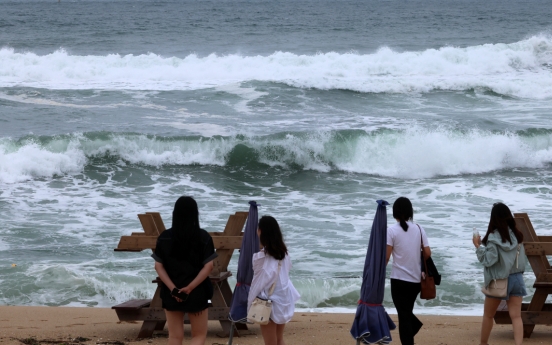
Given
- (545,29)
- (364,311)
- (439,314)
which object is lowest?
(439,314)

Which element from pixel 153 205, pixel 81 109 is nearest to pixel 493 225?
pixel 153 205

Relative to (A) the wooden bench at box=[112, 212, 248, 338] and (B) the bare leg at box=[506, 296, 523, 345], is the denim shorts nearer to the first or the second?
(B) the bare leg at box=[506, 296, 523, 345]

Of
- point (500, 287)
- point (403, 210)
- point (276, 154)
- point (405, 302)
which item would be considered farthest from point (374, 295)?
point (276, 154)

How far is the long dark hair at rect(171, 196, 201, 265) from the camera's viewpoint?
4.71 m

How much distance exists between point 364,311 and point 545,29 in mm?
51647

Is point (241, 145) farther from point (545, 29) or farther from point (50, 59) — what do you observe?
point (545, 29)

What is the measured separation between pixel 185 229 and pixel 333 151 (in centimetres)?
1396

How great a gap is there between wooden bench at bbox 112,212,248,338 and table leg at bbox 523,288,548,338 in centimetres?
259

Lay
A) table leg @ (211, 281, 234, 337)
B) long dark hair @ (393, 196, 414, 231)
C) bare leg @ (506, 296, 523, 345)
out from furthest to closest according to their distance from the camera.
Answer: table leg @ (211, 281, 234, 337) < bare leg @ (506, 296, 523, 345) < long dark hair @ (393, 196, 414, 231)

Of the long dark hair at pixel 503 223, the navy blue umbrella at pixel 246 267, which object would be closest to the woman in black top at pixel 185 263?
the navy blue umbrella at pixel 246 267

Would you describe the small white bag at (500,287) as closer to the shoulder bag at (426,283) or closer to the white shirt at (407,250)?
the shoulder bag at (426,283)

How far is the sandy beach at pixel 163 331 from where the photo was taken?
6461 mm

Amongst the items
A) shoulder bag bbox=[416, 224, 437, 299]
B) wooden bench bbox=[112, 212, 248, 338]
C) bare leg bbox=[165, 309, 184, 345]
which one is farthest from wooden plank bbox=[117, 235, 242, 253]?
shoulder bag bbox=[416, 224, 437, 299]

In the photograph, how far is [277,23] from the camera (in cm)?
5650
